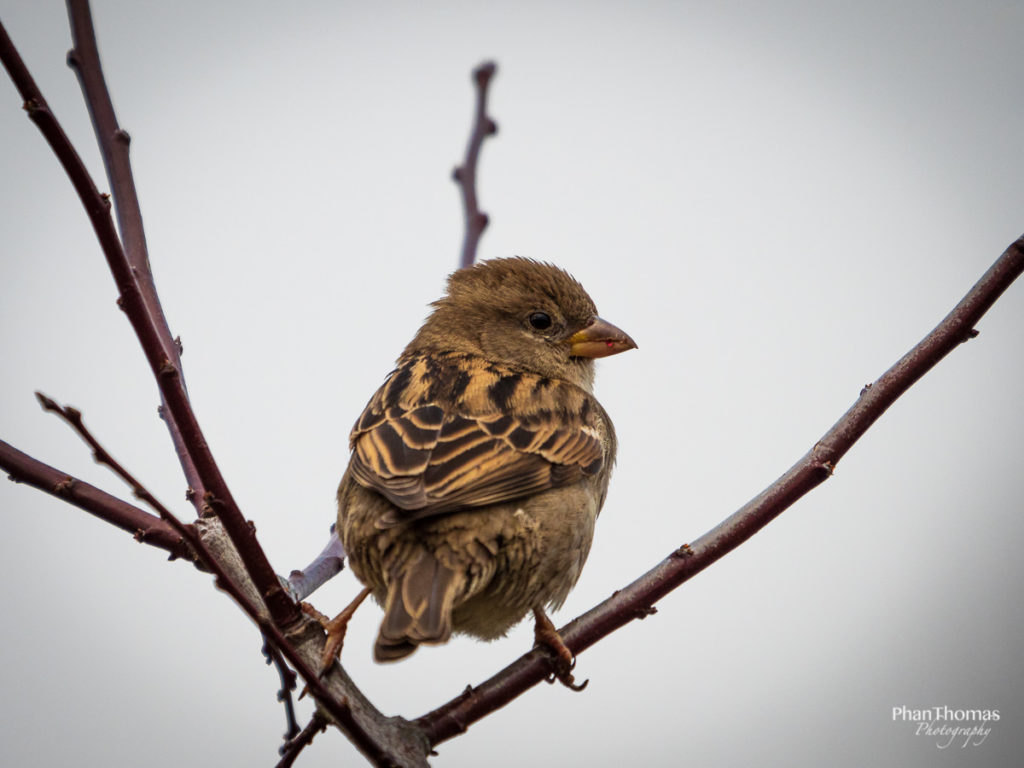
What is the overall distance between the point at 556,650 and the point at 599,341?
2260 millimetres

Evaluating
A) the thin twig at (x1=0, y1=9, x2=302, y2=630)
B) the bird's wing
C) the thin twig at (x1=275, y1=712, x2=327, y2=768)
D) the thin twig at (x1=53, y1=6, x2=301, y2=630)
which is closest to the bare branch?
the thin twig at (x1=53, y1=6, x2=301, y2=630)

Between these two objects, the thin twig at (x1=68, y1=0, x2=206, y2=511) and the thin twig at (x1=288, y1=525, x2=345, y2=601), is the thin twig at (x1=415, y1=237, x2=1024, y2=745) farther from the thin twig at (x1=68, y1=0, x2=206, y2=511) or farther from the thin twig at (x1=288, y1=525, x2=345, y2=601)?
the thin twig at (x1=68, y1=0, x2=206, y2=511)

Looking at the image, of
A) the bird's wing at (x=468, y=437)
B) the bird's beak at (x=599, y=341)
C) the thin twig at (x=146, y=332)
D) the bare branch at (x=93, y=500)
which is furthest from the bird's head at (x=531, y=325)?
the thin twig at (x=146, y=332)

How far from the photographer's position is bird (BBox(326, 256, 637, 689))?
4082mm

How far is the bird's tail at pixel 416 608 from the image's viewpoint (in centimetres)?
361

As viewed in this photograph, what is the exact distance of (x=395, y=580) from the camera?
401 cm

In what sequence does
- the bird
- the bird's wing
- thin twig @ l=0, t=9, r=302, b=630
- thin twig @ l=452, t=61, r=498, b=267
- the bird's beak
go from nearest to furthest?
1. thin twig @ l=0, t=9, r=302, b=630
2. the bird
3. the bird's wing
4. thin twig @ l=452, t=61, r=498, b=267
5. the bird's beak

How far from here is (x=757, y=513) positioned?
3873 mm

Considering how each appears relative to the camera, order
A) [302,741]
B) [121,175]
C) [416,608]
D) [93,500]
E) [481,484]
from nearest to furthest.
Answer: [302,741] → [93,500] → [416,608] → [121,175] → [481,484]

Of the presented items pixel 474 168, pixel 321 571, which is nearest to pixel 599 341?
pixel 474 168

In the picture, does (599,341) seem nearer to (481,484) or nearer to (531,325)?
(531,325)

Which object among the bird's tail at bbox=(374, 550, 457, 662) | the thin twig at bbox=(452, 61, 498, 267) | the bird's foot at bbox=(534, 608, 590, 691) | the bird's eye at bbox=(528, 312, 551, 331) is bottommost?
the bird's foot at bbox=(534, 608, 590, 691)

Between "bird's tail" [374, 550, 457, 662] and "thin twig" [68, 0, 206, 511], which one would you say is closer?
"bird's tail" [374, 550, 457, 662]

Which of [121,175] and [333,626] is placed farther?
[121,175]
